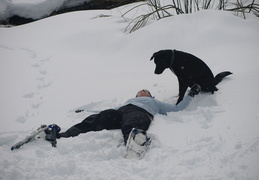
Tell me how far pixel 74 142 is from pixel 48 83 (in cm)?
246

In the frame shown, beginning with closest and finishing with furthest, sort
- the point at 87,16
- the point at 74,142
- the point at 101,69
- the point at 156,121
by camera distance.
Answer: the point at 74,142 < the point at 156,121 < the point at 101,69 < the point at 87,16

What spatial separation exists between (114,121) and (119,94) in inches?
47.9

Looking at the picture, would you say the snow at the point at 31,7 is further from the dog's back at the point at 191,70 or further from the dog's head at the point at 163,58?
the dog's back at the point at 191,70

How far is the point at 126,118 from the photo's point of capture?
9.32ft

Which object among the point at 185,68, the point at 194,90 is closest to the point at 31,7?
the point at 185,68

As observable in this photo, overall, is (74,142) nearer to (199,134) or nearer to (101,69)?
(199,134)

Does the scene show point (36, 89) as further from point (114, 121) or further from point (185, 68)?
point (185, 68)

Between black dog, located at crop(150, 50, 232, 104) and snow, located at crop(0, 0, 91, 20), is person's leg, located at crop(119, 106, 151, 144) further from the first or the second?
snow, located at crop(0, 0, 91, 20)

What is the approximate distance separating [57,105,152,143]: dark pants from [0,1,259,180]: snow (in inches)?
6.2

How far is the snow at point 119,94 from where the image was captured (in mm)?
2107

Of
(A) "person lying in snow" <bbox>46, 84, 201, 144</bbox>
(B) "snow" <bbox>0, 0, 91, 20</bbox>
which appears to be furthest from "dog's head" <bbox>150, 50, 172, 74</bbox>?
(B) "snow" <bbox>0, 0, 91, 20</bbox>

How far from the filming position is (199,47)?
5113 mm

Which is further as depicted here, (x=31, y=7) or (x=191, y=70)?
(x=31, y=7)

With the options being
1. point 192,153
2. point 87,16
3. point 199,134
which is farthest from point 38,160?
point 87,16
